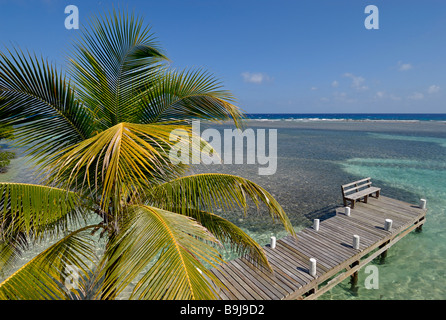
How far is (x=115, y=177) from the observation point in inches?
83.6

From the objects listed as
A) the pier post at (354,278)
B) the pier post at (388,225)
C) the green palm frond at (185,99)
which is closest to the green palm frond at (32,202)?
the green palm frond at (185,99)

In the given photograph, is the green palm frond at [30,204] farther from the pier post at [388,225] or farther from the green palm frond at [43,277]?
the pier post at [388,225]

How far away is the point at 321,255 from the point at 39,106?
323 inches

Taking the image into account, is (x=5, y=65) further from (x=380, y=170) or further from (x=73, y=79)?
(x=380, y=170)

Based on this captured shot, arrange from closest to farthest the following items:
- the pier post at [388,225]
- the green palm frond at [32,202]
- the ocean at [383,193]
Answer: the green palm frond at [32,202]
the ocean at [383,193]
the pier post at [388,225]

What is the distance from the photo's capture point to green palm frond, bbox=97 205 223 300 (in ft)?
6.36

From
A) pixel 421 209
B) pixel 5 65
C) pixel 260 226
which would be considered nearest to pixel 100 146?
pixel 5 65

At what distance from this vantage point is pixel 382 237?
845 centimetres

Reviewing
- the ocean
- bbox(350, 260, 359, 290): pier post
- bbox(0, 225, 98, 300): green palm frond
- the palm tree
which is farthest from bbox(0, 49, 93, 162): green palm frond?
bbox(350, 260, 359, 290): pier post

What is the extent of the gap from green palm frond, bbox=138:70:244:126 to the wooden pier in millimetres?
3561

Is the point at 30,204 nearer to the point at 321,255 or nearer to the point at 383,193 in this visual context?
the point at 321,255

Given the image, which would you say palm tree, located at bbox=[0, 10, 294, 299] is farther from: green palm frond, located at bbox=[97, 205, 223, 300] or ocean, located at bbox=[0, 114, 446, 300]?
ocean, located at bbox=[0, 114, 446, 300]

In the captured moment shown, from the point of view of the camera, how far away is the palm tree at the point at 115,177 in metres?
2.16

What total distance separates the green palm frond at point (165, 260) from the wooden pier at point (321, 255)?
269 centimetres
